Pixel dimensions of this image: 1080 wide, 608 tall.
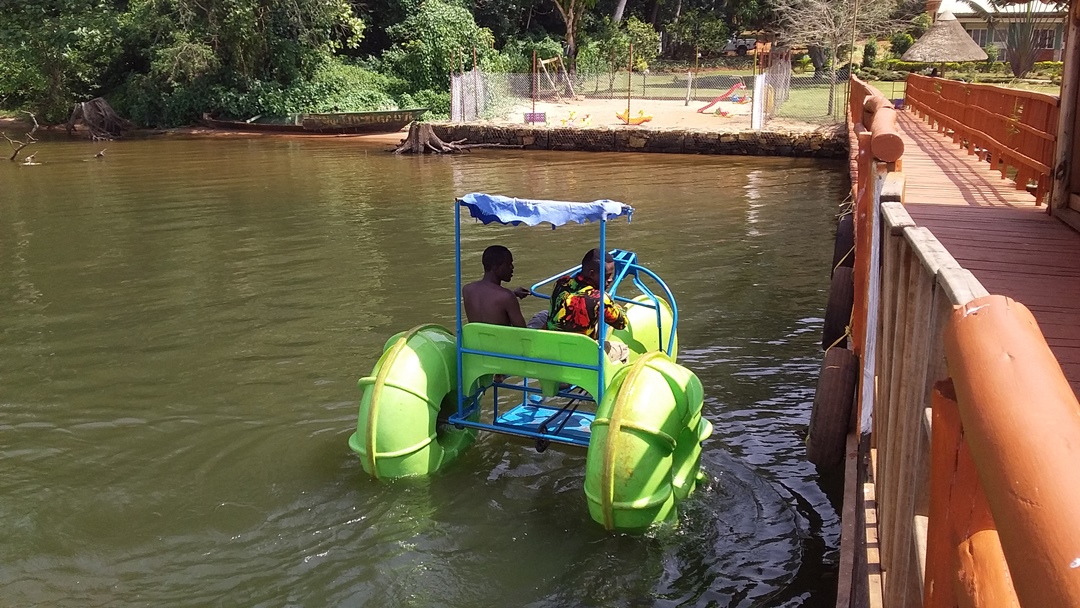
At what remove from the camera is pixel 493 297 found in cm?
669

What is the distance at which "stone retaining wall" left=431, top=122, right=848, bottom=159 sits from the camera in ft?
87.7

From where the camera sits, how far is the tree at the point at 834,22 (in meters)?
31.1

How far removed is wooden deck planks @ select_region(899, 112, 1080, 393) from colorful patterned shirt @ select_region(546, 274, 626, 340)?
235cm

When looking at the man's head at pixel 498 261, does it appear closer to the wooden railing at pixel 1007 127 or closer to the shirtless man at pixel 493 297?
the shirtless man at pixel 493 297

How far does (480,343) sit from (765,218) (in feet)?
38.9

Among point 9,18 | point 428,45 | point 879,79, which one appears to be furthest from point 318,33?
point 879,79

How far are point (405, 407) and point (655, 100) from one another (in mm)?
31984

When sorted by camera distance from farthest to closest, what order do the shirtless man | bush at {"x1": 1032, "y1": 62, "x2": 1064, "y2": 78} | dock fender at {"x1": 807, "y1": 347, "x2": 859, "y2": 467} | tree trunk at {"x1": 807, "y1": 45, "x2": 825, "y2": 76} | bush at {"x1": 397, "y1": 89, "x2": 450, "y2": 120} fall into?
tree trunk at {"x1": 807, "y1": 45, "x2": 825, "y2": 76}
bush at {"x1": 1032, "y1": 62, "x2": 1064, "y2": 78}
bush at {"x1": 397, "y1": 89, "x2": 450, "y2": 120}
the shirtless man
dock fender at {"x1": 807, "y1": 347, "x2": 859, "y2": 467}

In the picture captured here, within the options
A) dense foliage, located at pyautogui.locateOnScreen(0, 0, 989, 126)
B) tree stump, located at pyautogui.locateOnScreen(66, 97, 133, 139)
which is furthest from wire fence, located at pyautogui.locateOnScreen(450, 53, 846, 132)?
tree stump, located at pyautogui.locateOnScreen(66, 97, 133, 139)

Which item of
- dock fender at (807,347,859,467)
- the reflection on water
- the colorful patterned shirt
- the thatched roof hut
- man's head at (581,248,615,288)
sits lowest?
the reflection on water

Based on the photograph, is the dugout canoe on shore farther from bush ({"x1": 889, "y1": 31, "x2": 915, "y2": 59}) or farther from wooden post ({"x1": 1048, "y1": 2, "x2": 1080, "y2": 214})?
wooden post ({"x1": 1048, "y1": 2, "x2": 1080, "y2": 214})

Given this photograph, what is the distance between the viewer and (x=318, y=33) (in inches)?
1554

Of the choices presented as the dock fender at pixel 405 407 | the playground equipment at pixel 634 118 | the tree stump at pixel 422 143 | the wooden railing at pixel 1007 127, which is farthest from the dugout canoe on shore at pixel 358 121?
the dock fender at pixel 405 407

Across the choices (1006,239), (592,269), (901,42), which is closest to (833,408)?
(592,269)
